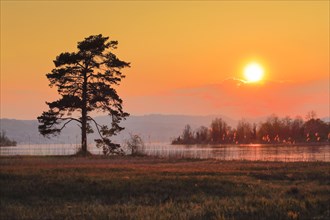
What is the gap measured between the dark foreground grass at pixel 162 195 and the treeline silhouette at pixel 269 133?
12622cm

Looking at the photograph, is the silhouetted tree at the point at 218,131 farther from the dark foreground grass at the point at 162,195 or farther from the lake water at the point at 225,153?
the dark foreground grass at the point at 162,195

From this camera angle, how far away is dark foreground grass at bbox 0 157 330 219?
1558 cm

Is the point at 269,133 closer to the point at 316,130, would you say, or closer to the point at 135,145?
the point at 316,130

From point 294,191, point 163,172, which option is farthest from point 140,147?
point 294,191

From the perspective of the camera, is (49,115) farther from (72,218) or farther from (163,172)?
(72,218)

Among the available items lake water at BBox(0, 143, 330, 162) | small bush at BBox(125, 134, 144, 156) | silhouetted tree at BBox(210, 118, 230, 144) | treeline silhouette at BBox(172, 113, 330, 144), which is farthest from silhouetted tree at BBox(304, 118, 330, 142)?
small bush at BBox(125, 134, 144, 156)

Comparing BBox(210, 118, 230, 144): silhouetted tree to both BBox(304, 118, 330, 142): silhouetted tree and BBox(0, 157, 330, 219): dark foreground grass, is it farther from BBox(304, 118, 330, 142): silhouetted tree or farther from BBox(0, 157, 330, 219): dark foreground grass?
BBox(0, 157, 330, 219): dark foreground grass

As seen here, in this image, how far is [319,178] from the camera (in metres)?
25.5

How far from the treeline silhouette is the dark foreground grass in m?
126

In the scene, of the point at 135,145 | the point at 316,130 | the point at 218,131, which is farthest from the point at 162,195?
the point at 218,131

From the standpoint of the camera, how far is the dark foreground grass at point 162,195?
15.6 metres

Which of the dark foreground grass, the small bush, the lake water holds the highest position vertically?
the small bush

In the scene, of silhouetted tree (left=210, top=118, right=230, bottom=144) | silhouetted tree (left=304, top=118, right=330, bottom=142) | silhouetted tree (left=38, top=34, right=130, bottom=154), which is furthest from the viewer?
silhouetted tree (left=210, top=118, right=230, bottom=144)

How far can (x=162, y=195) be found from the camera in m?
20.1
